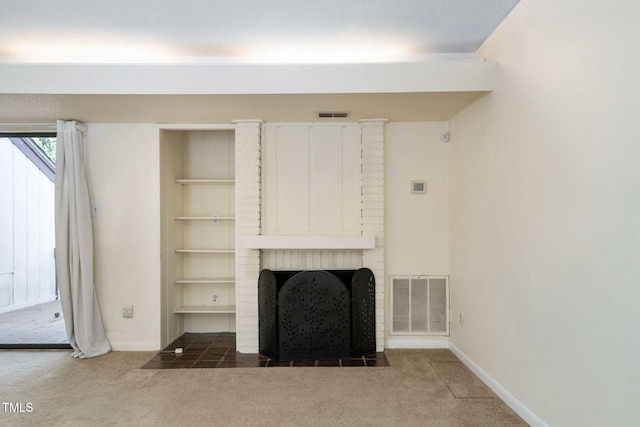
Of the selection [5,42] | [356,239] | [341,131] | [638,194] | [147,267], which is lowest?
[147,267]

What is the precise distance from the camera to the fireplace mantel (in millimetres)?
3637

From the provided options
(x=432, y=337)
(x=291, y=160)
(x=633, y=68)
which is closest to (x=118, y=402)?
(x=291, y=160)

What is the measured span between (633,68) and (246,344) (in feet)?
11.3

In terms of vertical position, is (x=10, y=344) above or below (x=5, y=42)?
below

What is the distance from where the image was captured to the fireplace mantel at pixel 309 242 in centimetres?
364

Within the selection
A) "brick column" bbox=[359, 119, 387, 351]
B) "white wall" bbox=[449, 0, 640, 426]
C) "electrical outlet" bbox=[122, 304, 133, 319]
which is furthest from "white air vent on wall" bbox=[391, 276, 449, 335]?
"electrical outlet" bbox=[122, 304, 133, 319]

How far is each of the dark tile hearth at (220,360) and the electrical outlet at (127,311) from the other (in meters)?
0.48

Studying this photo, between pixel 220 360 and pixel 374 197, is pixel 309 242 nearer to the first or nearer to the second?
pixel 374 197

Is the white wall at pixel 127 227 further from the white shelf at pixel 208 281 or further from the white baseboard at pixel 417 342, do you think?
the white baseboard at pixel 417 342

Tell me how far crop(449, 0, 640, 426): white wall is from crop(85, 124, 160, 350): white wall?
2984 millimetres

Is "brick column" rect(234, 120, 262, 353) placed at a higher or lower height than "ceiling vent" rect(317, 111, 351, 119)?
lower

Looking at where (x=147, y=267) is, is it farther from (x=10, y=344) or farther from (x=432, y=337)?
(x=432, y=337)

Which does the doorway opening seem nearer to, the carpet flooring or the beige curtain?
the beige curtain

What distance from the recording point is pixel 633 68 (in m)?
1.59
